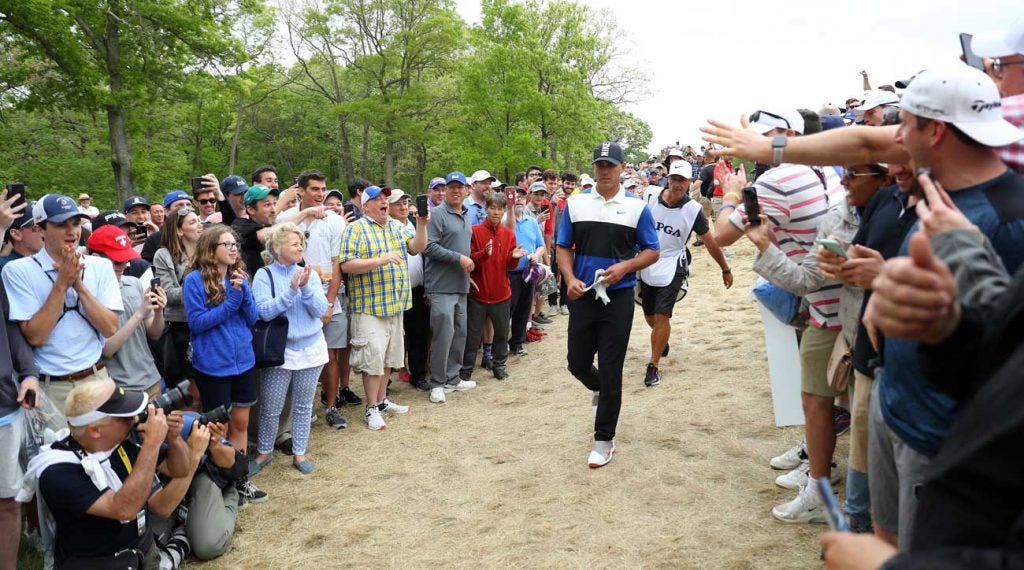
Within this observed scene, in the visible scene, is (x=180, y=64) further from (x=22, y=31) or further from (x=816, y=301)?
(x=816, y=301)

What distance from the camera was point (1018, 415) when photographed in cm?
98

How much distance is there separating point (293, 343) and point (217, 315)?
0.77m

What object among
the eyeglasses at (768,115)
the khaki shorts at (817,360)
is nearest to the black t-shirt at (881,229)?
the khaki shorts at (817,360)

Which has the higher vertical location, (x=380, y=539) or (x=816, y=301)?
(x=816, y=301)

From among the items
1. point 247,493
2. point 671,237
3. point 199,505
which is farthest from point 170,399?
point 671,237

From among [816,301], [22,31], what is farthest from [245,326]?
[22,31]

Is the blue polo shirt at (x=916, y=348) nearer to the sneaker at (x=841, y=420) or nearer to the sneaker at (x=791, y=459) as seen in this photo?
the sneaker at (x=791, y=459)

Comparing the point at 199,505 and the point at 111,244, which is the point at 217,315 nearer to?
the point at 111,244

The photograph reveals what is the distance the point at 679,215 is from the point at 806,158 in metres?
4.11

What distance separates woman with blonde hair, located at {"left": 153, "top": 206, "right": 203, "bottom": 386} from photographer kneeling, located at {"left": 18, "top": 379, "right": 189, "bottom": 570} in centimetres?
168

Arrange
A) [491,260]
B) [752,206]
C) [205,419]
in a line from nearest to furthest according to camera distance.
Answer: [752,206] < [205,419] < [491,260]

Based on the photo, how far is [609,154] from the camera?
470 cm

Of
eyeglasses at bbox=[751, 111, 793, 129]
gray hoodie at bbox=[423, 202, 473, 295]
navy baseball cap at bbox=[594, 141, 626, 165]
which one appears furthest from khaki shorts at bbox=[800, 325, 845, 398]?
gray hoodie at bbox=[423, 202, 473, 295]

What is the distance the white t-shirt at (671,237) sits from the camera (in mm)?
6453
